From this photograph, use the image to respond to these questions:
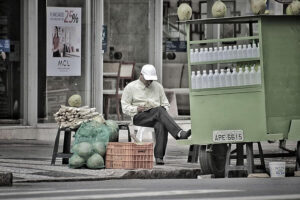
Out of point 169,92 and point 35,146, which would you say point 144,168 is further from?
Answer: point 169,92

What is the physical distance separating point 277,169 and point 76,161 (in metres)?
2.74

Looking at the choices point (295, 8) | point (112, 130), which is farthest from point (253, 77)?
point (112, 130)

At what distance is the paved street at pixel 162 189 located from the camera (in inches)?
519

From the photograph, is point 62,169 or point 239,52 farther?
point 62,169

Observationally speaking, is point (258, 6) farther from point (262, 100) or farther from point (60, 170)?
point (60, 170)

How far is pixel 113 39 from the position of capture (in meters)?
24.8

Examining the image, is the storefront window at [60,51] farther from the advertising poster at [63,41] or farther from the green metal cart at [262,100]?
the green metal cart at [262,100]

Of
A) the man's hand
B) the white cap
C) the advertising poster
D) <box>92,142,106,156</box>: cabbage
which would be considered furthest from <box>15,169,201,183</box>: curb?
the advertising poster

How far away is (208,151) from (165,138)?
174cm

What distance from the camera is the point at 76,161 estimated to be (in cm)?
1780

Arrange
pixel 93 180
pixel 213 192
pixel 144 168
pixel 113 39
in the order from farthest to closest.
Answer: pixel 113 39
pixel 144 168
pixel 93 180
pixel 213 192

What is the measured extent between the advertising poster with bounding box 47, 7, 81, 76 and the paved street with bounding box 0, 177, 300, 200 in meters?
8.04

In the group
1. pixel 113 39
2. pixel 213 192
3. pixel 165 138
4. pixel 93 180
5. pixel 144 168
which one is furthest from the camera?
pixel 113 39

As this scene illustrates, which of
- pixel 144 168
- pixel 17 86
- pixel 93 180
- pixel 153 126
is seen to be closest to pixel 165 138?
pixel 153 126
